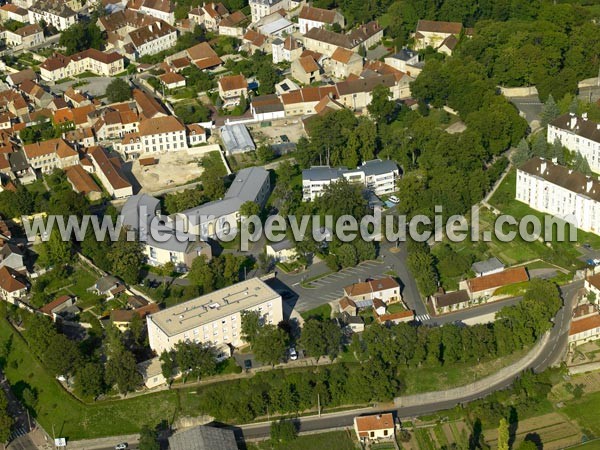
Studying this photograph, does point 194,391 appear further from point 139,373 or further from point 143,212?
point 143,212

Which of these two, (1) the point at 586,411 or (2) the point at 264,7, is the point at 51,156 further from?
(1) the point at 586,411

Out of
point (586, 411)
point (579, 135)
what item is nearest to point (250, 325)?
point (586, 411)

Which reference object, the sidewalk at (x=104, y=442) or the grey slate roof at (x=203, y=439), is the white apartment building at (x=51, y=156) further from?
the grey slate roof at (x=203, y=439)

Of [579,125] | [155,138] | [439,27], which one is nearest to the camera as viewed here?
[579,125]

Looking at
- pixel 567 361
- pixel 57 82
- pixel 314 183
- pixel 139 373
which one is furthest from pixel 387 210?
pixel 57 82

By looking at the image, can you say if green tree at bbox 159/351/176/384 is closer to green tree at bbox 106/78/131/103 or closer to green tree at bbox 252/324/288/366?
green tree at bbox 252/324/288/366

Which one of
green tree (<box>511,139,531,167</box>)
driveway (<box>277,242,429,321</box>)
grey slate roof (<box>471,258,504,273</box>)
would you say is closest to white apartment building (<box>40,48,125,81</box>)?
driveway (<box>277,242,429,321</box>)
